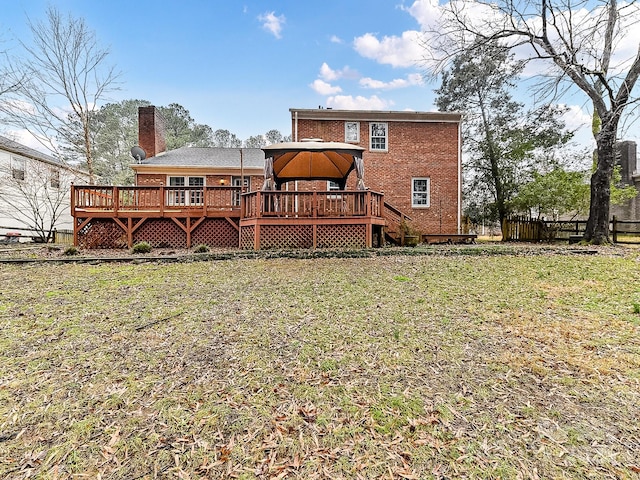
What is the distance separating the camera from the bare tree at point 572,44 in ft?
32.9

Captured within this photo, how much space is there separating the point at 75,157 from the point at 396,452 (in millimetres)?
33314

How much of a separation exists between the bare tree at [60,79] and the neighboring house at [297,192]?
9.36 ft

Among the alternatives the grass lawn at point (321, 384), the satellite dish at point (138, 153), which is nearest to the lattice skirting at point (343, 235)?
the grass lawn at point (321, 384)

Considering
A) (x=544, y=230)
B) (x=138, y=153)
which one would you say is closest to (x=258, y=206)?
(x=138, y=153)

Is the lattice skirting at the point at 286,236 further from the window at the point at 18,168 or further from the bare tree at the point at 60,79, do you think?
the window at the point at 18,168

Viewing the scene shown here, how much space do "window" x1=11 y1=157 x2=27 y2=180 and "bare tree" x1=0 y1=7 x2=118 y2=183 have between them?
1.91 meters

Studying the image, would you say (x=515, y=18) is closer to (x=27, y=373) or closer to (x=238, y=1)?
(x=238, y=1)

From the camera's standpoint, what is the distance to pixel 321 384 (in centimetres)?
269

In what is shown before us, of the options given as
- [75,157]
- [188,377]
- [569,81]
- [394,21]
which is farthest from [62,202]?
[569,81]

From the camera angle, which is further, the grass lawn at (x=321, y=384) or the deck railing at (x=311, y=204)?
the deck railing at (x=311, y=204)

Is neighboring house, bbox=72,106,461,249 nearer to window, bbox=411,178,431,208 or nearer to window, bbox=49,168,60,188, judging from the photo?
window, bbox=411,178,431,208

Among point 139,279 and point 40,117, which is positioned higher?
point 40,117

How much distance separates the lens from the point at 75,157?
1070 inches

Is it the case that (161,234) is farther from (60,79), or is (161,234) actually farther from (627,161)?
(627,161)
